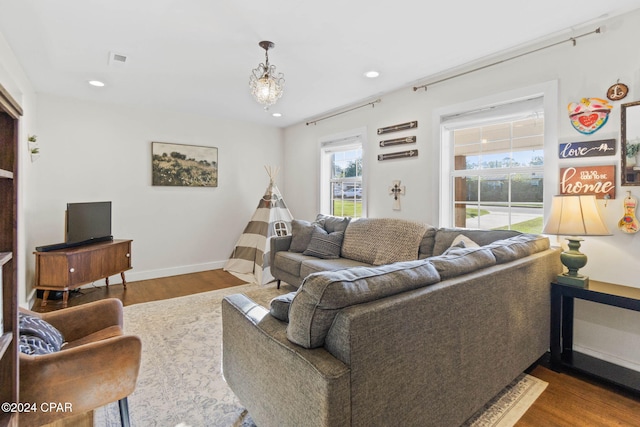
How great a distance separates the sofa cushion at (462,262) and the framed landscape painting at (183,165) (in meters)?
4.18

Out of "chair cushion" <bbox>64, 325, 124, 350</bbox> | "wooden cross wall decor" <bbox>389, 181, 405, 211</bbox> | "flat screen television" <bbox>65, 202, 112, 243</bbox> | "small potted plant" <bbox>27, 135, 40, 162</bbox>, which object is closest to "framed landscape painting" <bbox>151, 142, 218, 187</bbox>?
"flat screen television" <bbox>65, 202, 112, 243</bbox>

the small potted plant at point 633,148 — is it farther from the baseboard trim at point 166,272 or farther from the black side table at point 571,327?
the baseboard trim at point 166,272

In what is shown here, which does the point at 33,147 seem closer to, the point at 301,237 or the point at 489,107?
the point at 301,237

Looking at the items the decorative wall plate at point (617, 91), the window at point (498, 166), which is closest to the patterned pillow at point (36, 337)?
the window at point (498, 166)

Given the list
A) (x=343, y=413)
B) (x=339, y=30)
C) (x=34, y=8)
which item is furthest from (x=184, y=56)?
(x=343, y=413)

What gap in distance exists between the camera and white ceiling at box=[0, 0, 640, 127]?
6.96ft

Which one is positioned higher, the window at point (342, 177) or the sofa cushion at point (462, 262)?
the window at point (342, 177)

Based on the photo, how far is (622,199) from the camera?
2.23 meters

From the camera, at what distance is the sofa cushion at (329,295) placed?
1.18m

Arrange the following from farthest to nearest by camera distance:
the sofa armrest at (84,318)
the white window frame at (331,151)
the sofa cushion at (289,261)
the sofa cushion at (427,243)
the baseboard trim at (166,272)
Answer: the baseboard trim at (166,272) → the white window frame at (331,151) → the sofa cushion at (289,261) → the sofa cushion at (427,243) → the sofa armrest at (84,318)

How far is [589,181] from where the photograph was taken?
7.76 feet

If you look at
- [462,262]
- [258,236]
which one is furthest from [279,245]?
[462,262]

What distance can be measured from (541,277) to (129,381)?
97.2 inches

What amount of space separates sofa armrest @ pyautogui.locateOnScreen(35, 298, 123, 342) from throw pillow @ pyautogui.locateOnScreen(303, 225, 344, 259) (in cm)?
212
